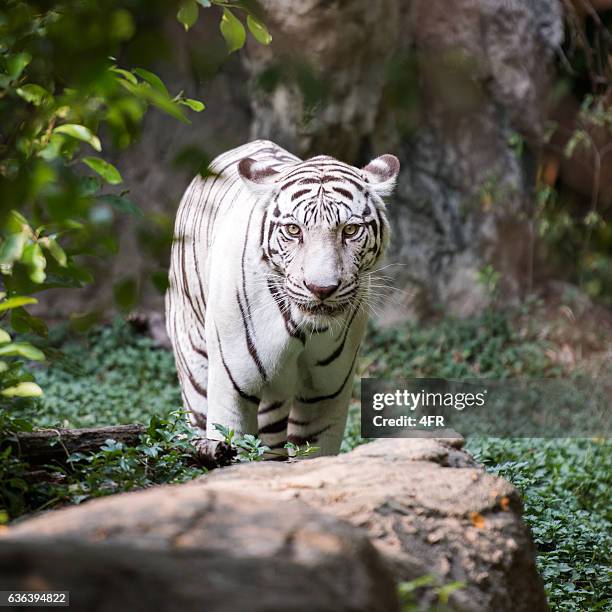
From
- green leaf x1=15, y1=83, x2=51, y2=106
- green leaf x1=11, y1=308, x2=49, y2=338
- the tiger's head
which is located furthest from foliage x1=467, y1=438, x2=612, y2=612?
green leaf x1=15, y1=83, x2=51, y2=106

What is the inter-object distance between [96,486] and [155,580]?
1.59 m

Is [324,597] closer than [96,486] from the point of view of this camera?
Yes

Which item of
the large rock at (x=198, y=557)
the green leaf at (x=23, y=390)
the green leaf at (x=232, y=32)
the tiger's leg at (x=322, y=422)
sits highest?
the green leaf at (x=232, y=32)

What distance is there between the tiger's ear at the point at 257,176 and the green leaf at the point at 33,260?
6.93ft

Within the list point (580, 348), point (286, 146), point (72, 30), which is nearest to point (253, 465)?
point (72, 30)

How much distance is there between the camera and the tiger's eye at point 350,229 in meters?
4.06

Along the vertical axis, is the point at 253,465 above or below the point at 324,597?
below

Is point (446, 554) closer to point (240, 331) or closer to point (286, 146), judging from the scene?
point (240, 331)

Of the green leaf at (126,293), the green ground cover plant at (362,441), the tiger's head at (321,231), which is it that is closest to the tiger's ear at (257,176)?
the tiger's head at (321,231)

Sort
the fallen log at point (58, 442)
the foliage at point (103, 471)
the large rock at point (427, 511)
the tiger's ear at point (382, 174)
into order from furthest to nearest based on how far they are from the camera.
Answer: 1. the tiger's ear at point (382, 174)
2. the fallen log at point (58, 442)
3. the foliage at point (103, 471)
4. the large rock at point (427, 511)

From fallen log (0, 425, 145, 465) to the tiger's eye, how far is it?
1.33 metres

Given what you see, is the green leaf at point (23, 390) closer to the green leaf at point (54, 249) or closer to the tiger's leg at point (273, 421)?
the green leaf at point (54, 249)

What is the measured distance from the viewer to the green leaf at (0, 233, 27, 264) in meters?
2.16

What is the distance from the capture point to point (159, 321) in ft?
28.5
